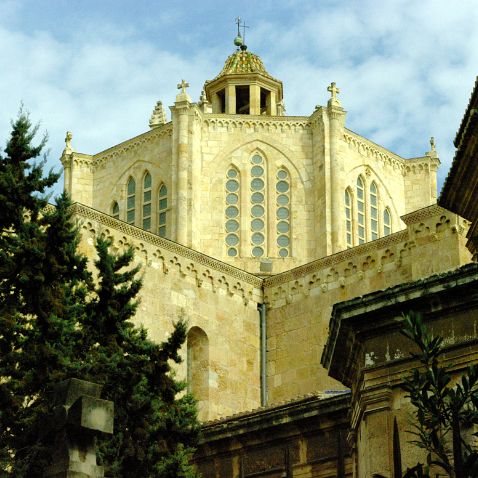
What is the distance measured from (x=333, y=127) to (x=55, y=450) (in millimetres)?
31398

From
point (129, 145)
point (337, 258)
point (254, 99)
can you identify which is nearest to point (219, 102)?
point (254, 99)

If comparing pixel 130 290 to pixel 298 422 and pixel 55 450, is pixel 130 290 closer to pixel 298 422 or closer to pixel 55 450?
pixel 298 422

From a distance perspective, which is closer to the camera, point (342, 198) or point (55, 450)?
point (55, 450)

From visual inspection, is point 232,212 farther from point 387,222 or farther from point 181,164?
point 387,222

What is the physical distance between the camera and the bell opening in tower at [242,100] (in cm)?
4628

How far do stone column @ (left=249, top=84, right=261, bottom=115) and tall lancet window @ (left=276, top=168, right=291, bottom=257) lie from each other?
10.5 ft

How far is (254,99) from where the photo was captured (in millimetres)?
45688

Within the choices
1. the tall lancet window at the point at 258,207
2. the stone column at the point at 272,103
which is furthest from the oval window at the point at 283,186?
the stone column at the point at 272,103

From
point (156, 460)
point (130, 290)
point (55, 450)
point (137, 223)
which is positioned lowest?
point (55, 450)

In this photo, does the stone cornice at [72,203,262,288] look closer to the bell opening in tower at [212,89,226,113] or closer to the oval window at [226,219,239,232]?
the oval window at [226,219,239,232]

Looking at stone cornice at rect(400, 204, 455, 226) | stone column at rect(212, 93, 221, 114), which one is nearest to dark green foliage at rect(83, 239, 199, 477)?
stone cornice at rect(400, 204, 455, 226)

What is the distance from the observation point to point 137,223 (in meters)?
42.6

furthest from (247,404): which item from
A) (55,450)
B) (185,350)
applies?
(55,450)

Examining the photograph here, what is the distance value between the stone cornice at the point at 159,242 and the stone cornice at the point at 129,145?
32.8ft
